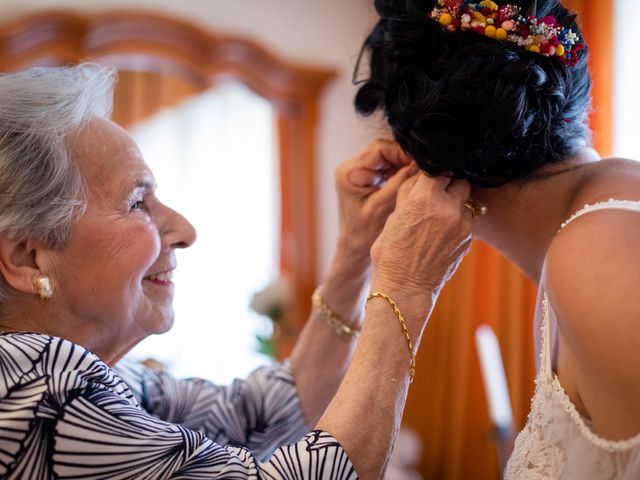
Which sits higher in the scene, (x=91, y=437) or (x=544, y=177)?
(x=544, y=177)

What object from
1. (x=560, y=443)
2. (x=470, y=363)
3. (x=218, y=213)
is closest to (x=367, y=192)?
(x=560, y=443)

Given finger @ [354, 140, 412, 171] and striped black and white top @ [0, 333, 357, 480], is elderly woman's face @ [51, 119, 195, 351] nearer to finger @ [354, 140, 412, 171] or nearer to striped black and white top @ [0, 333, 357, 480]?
striped black and white top @ [0, 333, 357, 480]

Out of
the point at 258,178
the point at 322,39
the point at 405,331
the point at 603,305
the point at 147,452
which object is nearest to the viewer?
the point at 603,305

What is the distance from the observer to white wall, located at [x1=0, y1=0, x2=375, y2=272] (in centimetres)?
366

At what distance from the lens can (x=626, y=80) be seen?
7.27ft

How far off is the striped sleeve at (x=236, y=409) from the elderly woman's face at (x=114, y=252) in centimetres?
22

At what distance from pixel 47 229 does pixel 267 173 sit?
2.58 metres

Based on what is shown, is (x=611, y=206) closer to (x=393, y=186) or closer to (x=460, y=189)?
(x=460, y=189)

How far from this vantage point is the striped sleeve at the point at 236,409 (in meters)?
1.40

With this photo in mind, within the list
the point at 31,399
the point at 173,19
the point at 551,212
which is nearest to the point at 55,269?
the point at 31,399

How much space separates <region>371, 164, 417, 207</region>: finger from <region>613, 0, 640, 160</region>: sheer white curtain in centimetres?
124

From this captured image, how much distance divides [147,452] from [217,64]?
284 centimetres

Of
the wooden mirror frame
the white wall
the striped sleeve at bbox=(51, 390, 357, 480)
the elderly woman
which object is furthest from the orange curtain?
the striped sleeve at bbox=(51, 390, 357, 480)

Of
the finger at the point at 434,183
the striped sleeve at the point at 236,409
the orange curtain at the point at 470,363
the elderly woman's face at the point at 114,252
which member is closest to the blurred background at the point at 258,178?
the orange curtain at the point at 470,363
